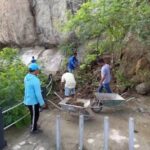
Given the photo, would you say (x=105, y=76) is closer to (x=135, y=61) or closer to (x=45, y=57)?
Answer: (x=135, y=61)

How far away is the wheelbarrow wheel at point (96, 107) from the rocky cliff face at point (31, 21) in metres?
7.17

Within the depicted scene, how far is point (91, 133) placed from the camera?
1012cm

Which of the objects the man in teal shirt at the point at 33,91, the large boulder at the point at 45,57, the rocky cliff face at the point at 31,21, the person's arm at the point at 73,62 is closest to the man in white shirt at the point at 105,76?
the person's arm at the point at 73,62

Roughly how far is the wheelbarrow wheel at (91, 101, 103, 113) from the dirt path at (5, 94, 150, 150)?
0.57ft

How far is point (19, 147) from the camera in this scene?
9.25m

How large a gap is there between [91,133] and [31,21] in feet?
37.1

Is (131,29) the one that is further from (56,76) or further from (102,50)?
(56,76)

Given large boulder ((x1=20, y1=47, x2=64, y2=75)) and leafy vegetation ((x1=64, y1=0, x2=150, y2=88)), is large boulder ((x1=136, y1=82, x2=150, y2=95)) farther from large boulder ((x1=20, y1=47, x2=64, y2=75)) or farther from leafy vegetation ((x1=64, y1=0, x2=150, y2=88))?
large boulder ((x1=20, y1=47, x2=64, y2=75))

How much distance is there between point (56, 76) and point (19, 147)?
743 centimetres

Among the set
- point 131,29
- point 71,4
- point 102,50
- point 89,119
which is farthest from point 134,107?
point 71,4

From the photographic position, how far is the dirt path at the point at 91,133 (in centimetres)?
926

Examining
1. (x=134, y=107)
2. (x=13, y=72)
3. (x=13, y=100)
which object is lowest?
(x=134, y=107)

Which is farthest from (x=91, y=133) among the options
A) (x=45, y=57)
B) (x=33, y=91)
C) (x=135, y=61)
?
(x=45, y=57)

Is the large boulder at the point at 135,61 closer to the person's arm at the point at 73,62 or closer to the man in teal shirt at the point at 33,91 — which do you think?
the person's arm at the point at 73,62
